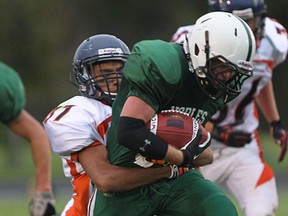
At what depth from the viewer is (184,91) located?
5188mm

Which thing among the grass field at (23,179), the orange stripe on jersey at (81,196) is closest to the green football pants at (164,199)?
the orange stripe on jersey at (81,196)

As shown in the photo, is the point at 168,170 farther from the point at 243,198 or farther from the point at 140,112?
the point at 243,198

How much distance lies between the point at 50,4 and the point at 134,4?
6.22 feet

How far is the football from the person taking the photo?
5062 millimetres

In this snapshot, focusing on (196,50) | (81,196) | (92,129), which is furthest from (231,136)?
(196,50)

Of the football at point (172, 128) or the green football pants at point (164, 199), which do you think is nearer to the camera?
the football at point (172, 128)

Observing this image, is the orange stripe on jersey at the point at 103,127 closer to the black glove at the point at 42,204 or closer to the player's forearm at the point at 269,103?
the black glove at the point at 42,204

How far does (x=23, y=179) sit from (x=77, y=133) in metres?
9.89

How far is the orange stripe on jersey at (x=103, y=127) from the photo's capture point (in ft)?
17.9

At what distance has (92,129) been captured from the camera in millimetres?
5391

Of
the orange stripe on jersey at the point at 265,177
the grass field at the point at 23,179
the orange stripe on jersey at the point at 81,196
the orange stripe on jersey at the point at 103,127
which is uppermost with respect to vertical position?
the orange stripe on jersey at the point at 103,127

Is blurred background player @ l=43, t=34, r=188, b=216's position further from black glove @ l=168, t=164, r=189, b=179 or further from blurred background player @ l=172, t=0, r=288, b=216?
blurred background player @ l=172, t=0, r=288, b=216

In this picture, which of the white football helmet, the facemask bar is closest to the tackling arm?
the facemask bar

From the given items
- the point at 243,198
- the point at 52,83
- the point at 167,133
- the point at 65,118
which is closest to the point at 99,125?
the point at 65,118
